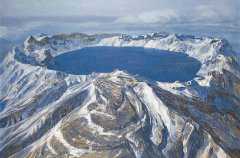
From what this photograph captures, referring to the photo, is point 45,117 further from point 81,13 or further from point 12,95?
Result: point 81,13

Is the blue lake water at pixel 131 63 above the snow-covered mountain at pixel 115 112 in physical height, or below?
above

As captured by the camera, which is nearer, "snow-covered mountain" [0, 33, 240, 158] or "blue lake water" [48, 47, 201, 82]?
"snow-covered mountain" [0, 33, 240, 158]

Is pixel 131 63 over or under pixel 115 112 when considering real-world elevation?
over

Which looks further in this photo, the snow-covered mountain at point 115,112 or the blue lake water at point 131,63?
the blue lake water at point 131,63

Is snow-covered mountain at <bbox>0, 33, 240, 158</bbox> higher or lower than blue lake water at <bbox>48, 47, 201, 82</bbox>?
lower
